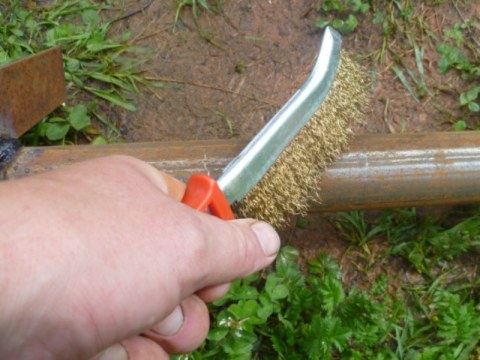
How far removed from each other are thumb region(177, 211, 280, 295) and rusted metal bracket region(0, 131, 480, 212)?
1.29 feet

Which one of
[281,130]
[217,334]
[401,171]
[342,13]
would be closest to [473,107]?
[342,13]

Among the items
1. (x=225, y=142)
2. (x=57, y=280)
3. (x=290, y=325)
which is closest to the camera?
(x=57, y=280)

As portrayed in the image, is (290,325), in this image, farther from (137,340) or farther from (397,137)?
(137,340)

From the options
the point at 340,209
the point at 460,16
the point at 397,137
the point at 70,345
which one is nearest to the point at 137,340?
the point at 70,345

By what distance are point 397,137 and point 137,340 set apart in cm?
93

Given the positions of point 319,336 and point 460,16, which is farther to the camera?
point 460,16

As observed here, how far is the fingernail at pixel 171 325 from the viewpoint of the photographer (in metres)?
1.11

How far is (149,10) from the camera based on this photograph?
2.26 m

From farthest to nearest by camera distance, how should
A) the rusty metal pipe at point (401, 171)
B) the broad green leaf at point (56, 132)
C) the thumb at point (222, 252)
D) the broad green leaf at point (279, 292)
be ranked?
the broad green leaf at point (56, 132), the broad green leaf at point (279, 292), the rusty metal pipe at point (401, 171), the thumb at point (222, 252)

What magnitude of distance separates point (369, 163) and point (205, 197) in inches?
25.1

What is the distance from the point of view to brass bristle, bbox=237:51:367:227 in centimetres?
143

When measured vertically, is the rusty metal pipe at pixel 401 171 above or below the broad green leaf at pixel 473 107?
above

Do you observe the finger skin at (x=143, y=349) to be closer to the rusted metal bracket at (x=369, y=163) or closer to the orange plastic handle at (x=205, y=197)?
the orange plastic handle at (x=205, y=197)

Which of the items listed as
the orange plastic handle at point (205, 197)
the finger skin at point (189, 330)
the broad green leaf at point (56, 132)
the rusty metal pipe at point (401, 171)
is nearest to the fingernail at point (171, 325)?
the finger skin at point (189, 330)
